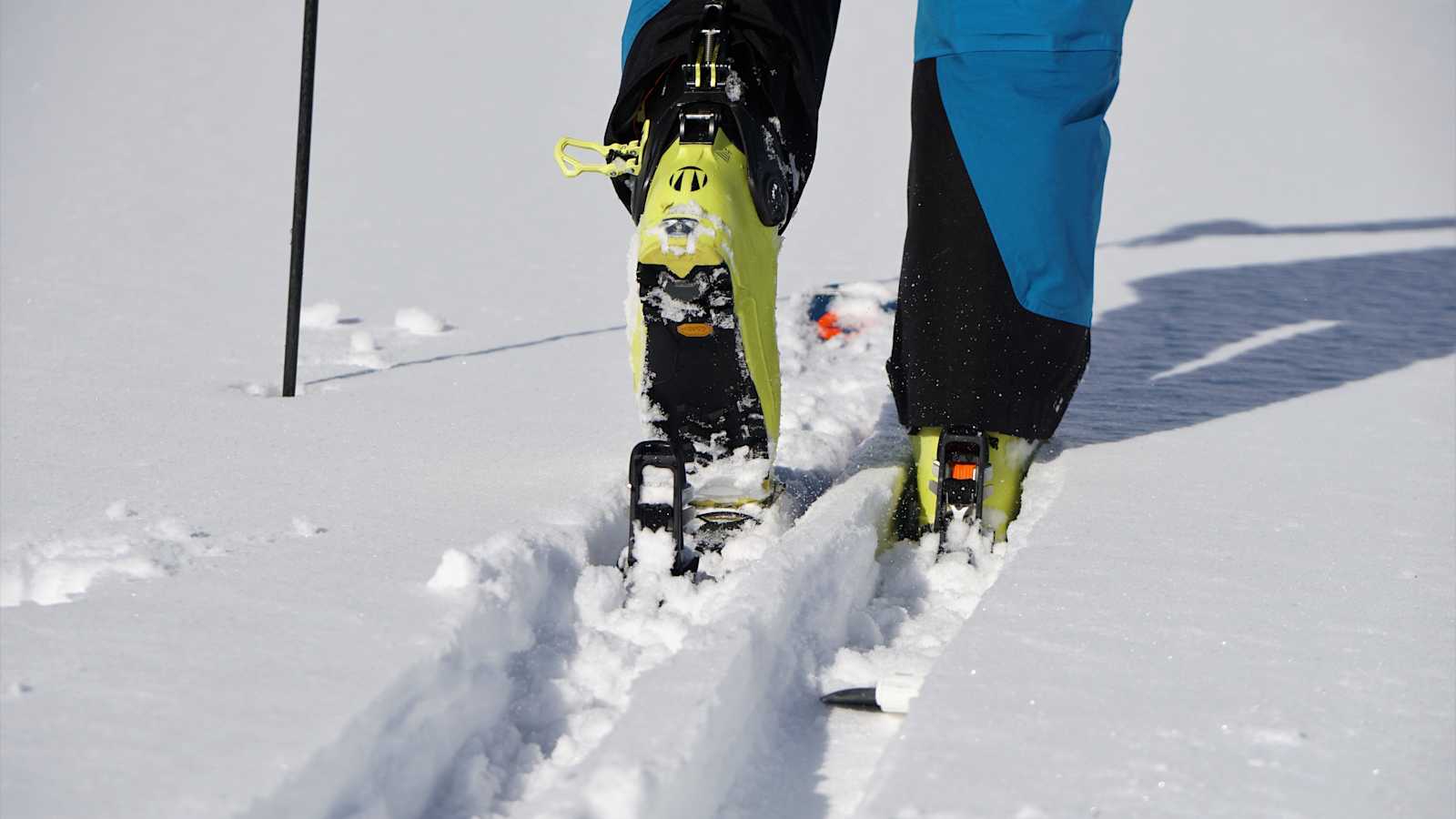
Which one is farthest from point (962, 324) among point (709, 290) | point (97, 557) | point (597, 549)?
point (97, 557)

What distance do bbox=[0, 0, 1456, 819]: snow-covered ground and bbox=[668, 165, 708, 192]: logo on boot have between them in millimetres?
445

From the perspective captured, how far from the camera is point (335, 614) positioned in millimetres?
1432

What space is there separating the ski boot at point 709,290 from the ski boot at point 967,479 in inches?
9.7

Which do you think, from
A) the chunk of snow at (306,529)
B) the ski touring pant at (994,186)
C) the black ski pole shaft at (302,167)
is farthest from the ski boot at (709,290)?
the black ski pole shaft at (302,167)

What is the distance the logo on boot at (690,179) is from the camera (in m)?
1.82

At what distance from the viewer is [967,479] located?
2.05m

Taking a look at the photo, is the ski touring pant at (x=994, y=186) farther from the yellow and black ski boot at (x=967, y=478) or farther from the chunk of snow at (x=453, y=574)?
the chunk of snow at (x=453, y=574)

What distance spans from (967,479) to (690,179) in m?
0.60

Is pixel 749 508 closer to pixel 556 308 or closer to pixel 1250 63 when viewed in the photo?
pixel 556 308

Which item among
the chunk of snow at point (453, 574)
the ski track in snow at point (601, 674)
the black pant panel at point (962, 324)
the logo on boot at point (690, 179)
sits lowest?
the ski track in snow at point (601, 674)

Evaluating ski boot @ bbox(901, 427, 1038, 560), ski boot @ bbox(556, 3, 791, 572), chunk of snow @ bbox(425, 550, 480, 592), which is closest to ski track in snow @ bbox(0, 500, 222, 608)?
chunk of snow @ bbox(425, 550, 480, 592)

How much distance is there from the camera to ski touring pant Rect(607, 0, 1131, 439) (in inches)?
82.0

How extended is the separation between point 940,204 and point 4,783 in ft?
4.82

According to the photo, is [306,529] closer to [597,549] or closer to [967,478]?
[597,549]
